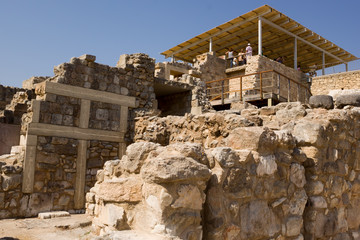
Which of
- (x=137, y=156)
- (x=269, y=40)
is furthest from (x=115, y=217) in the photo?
(x=269, y=40)

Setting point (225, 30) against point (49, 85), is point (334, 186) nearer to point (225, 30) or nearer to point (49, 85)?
point (49, 85)

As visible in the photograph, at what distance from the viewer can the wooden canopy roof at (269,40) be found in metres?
17.8

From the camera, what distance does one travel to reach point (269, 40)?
67.3 feet

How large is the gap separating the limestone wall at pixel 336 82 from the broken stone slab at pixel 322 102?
42.6ft

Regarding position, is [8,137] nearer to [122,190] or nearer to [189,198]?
[122,190]

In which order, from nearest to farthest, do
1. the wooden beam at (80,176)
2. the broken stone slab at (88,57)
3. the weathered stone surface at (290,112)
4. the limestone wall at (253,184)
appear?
the limestone wall at (253,184)
the weathered stone surface at (290,112)
the wooden beam at (80,176)
the broken stone slab at (88,57)

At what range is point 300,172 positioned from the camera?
351 cm

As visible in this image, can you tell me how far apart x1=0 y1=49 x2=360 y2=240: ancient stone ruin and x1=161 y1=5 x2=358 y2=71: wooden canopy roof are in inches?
382

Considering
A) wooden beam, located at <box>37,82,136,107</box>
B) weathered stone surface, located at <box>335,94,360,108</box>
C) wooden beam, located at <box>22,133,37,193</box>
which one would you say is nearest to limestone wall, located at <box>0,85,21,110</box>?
wooden beam, located at <box>37,82,136,107</box>

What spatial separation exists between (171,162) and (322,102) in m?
3.47

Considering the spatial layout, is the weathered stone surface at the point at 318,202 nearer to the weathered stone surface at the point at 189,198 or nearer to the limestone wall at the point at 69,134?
the weathered stone surface at the point at 189,198

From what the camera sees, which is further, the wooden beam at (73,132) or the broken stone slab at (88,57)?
the broken stone slab at (88,57)

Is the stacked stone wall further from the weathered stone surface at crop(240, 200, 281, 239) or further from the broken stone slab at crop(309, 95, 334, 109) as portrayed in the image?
the weathered stone surface at crop(240, 200, 281, 239)

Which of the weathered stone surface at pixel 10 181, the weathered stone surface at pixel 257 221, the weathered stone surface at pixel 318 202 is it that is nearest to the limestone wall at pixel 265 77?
the weathered stone surface at pixel 10 181
